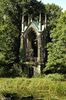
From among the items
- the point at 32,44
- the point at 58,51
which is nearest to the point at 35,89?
the point at 58,51

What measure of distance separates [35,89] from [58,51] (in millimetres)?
8120

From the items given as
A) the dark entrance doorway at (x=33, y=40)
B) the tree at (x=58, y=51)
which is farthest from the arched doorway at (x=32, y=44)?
the tree at (x=58, y=51)

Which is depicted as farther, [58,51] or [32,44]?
[32,44]

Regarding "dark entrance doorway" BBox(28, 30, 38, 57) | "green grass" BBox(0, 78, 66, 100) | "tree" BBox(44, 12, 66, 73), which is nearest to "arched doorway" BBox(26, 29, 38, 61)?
"dark entrance doorway" BBox(28, 30, 38, 57)

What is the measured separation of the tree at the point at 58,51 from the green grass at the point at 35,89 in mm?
5108

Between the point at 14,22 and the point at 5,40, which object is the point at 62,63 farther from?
the point at 14,22

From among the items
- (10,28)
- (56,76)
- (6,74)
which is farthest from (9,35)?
(56,76)

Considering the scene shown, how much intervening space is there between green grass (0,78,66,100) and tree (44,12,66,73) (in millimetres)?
5108

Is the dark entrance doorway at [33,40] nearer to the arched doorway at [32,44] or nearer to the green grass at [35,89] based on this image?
the arched doorway at [32,44]

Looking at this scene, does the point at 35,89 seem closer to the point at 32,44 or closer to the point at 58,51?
the point at 58,51

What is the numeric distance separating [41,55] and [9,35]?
225 inches

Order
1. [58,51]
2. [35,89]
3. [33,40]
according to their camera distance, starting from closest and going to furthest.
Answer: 1. [35,89]
2. [58,51]
3. [33,40]

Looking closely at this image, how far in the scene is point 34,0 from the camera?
50594mm

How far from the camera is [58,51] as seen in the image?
37312 mm
